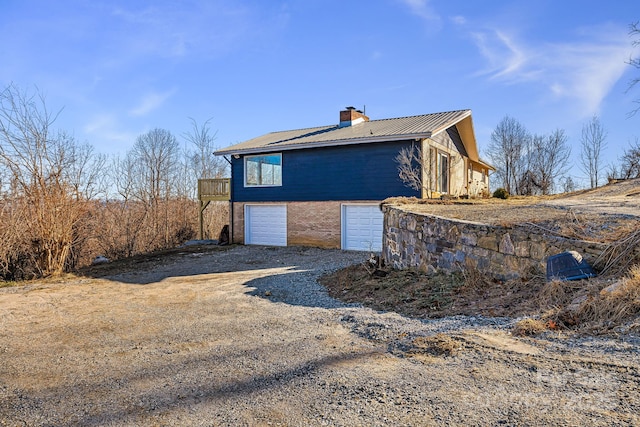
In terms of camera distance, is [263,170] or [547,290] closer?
[547,290]

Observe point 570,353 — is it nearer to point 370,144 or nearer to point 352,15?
point 352,15

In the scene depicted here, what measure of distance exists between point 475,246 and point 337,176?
9258mm

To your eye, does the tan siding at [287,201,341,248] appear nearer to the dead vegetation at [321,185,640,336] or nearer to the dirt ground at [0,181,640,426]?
the dead vegetation at [321,185,640,336]

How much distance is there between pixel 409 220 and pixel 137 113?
14.6 m

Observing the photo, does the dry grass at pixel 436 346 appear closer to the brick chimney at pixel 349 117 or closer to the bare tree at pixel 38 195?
the bare tree at pixel 38 195

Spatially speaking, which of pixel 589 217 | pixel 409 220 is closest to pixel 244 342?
pixel 409 220

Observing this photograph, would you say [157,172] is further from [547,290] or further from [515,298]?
[547,290]

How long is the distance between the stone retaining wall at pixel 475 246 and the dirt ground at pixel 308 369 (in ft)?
1.69

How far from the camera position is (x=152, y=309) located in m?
5.81

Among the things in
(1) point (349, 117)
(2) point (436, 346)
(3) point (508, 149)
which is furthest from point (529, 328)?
(3) point (508, 149)

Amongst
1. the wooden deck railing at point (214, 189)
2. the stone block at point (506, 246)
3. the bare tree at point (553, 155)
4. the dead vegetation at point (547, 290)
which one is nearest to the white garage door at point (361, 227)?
the wooden deck railing at point (214, 189)

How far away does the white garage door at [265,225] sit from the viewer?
1575cm

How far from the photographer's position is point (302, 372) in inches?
116

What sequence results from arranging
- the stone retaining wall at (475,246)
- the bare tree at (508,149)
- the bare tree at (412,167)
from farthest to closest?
the bare tree at (508,149)
the bare tree at (412,167)
the stone retaining wall at (475,246)
